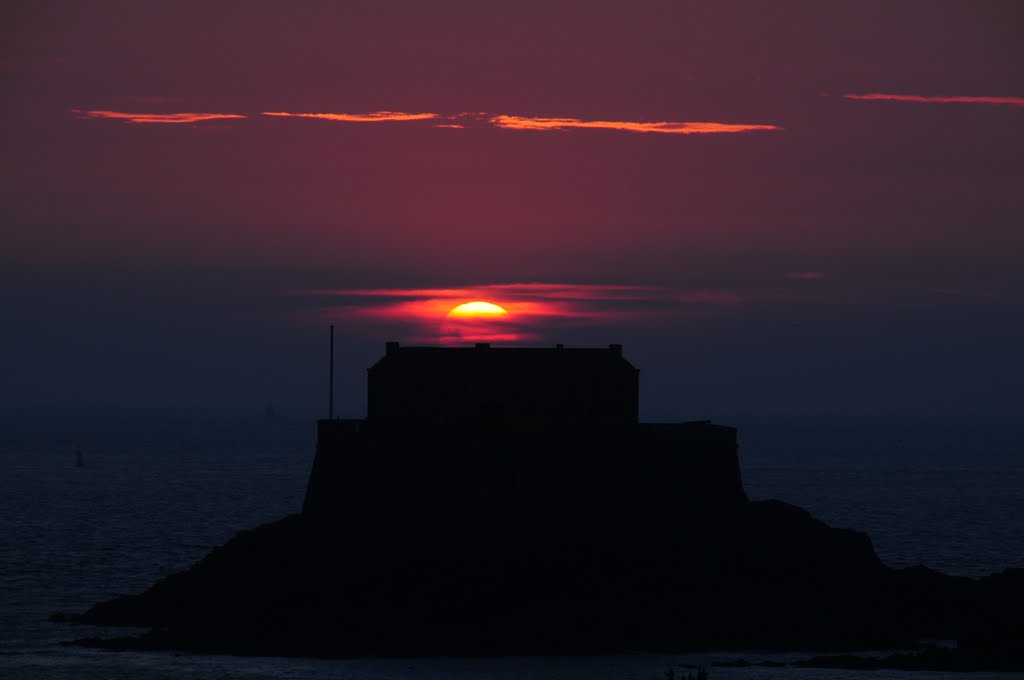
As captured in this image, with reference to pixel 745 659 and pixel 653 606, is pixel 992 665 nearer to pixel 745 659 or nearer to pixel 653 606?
pixel 745 659

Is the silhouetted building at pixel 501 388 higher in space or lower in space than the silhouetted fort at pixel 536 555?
higher

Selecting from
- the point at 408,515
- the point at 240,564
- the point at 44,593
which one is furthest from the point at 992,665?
the point at 44,593

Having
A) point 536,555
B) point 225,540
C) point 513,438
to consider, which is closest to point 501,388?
point 513,438

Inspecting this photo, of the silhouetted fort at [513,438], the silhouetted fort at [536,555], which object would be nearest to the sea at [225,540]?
the silhouetted fort at [536,555]

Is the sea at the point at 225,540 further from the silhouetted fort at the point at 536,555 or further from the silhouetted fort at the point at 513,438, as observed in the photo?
the silhouetted fort at the point at 513,438

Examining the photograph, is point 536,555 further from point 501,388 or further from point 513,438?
point 501,388

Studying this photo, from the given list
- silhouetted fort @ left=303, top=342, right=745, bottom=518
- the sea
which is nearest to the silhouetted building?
silhouetted fort @ left=303, top=342, right=745, bottom=518

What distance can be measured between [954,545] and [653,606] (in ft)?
155

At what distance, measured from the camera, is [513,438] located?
237ft

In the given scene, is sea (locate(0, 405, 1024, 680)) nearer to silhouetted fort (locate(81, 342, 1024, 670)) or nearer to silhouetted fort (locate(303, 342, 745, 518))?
silhouetted fort (locate(81, 342, 1024, 670))

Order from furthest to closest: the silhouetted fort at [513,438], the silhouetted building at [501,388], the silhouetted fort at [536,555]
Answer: the silhouetted building at [501,388] < the silhouetted fort at [513,438] < the silhouetted fort at [536,555]

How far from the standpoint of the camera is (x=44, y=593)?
82750 mm

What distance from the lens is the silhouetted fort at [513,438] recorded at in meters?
72.0

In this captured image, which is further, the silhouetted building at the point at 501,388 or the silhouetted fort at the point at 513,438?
the silhouetted building at the point at 501,388
